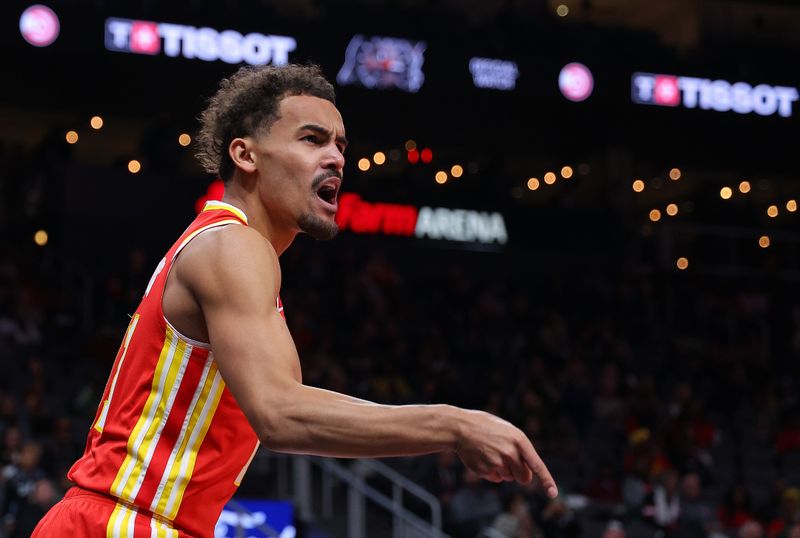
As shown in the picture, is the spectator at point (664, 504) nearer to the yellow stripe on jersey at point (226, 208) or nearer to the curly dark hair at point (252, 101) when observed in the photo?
the curly dark hair at point (252, 101)

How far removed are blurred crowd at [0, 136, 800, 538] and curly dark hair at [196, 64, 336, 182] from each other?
817 centimetres

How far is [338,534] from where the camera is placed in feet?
44.7

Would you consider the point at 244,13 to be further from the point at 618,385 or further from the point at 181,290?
the point at 181,290

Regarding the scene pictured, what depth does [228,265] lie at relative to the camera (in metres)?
3.13

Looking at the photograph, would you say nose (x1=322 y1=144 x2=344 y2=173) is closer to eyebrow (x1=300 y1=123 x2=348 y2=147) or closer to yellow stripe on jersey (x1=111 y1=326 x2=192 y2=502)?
eyebrow (x1=300 y1=123 x2=348 y2=147)

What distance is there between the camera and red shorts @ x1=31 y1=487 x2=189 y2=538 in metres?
3.30

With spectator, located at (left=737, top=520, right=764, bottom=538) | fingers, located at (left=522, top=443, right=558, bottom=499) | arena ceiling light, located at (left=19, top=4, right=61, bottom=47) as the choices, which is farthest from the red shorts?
arena ceiling light, located at (left=19, top=4, right=61, bottom=47)

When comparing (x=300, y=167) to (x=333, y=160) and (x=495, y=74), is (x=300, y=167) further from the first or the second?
(x=495, y=74)

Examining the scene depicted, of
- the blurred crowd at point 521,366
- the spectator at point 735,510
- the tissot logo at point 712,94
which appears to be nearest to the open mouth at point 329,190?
the blurred crowd at point 521,366

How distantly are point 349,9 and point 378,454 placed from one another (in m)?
18.3

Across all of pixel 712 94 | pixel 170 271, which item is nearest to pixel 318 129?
pixel 170 271

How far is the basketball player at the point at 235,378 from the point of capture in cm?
289

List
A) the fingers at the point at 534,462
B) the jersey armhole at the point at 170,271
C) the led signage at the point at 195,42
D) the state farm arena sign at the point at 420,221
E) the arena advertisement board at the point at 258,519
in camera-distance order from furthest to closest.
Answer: the state farm arena sign at the point at 420,221
the led signage at the point at 195,42
the arena advertisement board at the point at 258,519
the jersey armhole at the point at 170,271
the fingers at the point at 534,462

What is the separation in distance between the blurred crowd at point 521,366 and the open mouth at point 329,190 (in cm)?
837
